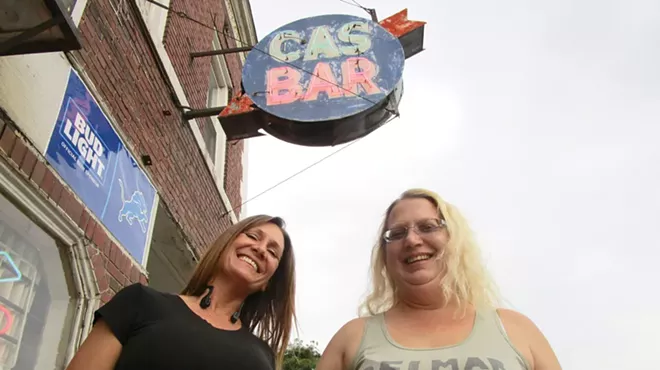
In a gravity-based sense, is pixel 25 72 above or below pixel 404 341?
above

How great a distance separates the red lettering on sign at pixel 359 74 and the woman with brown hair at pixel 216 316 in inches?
84.0

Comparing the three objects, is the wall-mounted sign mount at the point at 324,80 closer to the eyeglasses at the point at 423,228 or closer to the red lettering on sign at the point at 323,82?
the red lettering on sign at the point at 323,82

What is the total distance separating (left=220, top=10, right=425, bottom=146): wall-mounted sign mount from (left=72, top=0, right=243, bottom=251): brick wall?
0.53 meters

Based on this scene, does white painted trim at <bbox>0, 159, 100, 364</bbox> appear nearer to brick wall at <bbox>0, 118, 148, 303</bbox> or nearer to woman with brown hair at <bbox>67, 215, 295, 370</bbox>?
brick wall at <bbox>0, 118, 148, 303</bbox>

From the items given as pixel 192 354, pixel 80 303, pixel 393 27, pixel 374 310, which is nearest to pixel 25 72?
pixel 80 303

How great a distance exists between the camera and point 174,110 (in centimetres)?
470

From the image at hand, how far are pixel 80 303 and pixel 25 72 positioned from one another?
1.25 m

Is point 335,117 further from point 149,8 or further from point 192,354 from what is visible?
point 192,354

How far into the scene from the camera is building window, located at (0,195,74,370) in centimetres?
246

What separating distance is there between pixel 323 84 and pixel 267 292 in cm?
240

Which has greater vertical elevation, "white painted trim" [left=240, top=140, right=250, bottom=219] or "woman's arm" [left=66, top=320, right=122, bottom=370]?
"white painted trim" [left=240, top=140, right=250, bottom=219]

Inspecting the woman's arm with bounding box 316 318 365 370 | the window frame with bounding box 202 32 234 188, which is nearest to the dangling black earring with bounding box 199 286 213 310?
the woman's arm with bounding box 316 318 365 370

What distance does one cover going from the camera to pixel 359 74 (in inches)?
173

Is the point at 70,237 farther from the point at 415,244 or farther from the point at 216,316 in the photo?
the point at 415,244
